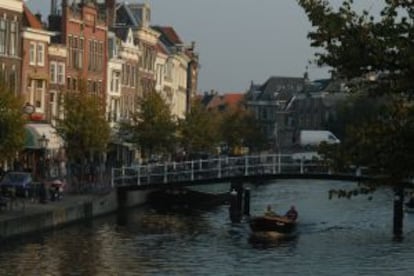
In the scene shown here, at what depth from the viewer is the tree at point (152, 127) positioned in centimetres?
8550

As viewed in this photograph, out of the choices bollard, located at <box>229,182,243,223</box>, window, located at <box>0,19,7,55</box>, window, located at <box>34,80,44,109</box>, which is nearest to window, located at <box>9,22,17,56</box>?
window, located at <box>0,19,7,55</box>

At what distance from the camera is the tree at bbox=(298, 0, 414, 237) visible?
20.4 meters

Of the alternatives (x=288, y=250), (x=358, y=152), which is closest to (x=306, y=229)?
(x=288, y=250)

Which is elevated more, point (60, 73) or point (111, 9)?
point (111, 9)

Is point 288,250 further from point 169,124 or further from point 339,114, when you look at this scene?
Answer: point 339,114

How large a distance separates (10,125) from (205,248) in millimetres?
12590

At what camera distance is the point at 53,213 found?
52.8 metres

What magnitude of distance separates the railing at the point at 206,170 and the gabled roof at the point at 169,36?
5797cm

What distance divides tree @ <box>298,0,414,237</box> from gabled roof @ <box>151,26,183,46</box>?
10502cm

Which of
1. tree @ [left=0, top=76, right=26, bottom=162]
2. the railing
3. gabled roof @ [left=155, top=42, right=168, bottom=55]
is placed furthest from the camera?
gabled roof @ [left=155, top=42, right=168, bottom=55]

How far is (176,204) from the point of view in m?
78.6

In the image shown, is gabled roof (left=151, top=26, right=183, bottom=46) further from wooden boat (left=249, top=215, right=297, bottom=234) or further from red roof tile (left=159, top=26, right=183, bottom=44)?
wooden boat (left=249, top=215, right=297, bottom=234)

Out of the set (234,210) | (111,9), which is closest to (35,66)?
(234,210)

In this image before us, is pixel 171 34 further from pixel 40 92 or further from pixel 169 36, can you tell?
pixel 40 92
